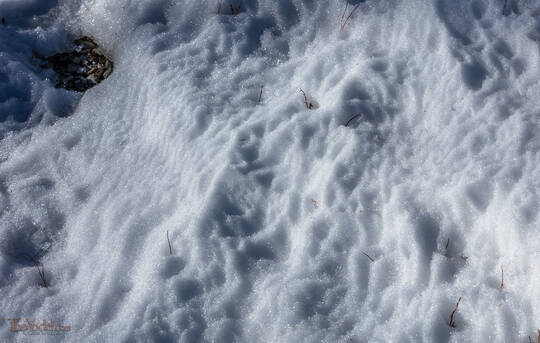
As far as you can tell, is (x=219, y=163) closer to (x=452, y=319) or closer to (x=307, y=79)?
(x=307, y=79)

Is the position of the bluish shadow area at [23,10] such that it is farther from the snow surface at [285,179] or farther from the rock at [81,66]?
the rock at [81,66]

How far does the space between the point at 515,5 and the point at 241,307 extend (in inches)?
133

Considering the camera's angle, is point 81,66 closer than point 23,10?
Yes

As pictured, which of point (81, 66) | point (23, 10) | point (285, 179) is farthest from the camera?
point (23, 10)

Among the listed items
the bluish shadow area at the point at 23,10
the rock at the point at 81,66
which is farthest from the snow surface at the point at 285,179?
the bluish shadow area at the point at 23,10

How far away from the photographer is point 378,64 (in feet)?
11.5

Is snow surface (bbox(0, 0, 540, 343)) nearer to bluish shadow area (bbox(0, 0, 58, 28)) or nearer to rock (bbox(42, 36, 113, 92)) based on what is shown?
rock (bbox(42, 36, 113, 92))

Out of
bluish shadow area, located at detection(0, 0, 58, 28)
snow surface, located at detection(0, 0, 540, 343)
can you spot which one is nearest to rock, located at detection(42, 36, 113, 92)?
snow surface, located at detection(0, 0, 540, 343)

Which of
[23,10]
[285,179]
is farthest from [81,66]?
[285,179]

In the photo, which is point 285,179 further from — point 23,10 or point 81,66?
point 23,10

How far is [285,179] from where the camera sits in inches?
124

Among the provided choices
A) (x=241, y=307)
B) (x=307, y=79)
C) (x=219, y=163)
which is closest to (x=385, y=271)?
(x=241, y=307)

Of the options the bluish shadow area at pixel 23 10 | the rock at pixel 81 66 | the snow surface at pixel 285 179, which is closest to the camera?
the snow surface at pixel 285 179

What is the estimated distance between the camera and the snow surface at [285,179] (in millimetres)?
2568
